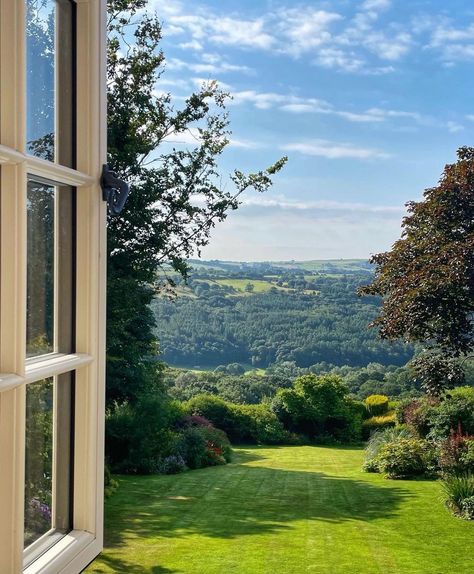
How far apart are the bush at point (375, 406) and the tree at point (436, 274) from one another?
4338 millimetres

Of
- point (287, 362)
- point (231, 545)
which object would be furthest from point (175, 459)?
point (287, 362)

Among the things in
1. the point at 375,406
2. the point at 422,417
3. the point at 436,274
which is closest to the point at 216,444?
the point at 422,417

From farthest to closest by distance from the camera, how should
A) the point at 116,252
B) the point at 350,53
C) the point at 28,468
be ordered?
the point at 350,53
the point at 116,252
the point at 28,468

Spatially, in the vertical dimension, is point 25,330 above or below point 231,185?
below

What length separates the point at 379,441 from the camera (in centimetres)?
959

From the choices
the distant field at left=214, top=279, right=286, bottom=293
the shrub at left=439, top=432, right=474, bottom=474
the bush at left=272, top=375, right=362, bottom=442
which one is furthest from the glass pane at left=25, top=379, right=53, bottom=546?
the distant field at left=214, top=279, right=286, bottom=293

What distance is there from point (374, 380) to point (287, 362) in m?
4.42

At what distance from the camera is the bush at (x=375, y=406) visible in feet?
42.8

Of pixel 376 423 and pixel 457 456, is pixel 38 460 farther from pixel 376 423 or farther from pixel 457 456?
pixel 376 423

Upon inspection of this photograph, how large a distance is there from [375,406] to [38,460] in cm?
1247

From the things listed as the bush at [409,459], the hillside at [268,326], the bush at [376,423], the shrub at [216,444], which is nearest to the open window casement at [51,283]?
the bush at [409,459]

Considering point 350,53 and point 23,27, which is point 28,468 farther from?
point 350,53

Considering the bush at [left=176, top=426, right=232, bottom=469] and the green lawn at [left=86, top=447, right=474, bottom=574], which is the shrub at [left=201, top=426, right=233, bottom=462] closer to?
the bush at [left=176, top=426, right=232, bottom=469]

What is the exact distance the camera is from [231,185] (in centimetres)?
939
